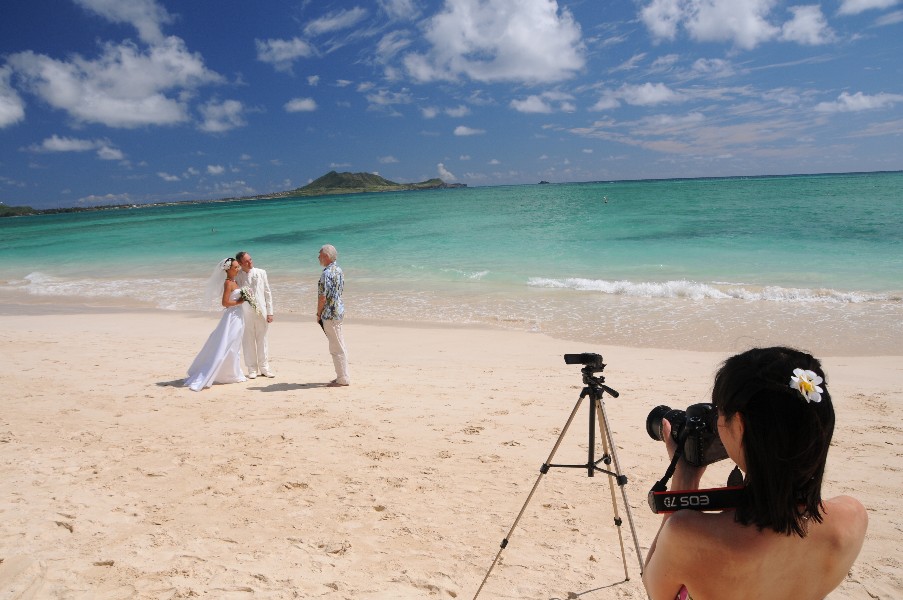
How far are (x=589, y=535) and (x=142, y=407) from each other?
16.7 ft

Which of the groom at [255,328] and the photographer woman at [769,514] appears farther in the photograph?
the groom at [255,328]

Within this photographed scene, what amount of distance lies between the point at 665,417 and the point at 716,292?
12.4m

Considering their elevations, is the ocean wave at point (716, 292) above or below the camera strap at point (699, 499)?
below

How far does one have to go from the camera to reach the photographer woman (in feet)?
4.22

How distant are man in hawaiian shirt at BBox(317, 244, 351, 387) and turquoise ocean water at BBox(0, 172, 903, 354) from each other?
436 cm

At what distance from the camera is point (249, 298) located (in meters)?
7.82

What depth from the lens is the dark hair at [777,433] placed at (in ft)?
4.21

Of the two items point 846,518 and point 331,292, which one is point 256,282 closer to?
point 331,292

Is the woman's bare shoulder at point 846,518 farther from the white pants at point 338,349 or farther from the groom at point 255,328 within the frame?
the groom at point 255,328

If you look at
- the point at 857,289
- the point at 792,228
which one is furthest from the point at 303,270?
the point at 792,228

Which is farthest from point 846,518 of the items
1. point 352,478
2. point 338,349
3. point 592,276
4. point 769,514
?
point 592,276

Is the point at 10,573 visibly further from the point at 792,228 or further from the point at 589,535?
the point at 792,228

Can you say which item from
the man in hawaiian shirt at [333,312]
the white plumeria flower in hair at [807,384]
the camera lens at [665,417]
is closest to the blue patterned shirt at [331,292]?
the man in hawaiian shirt at [333,312]

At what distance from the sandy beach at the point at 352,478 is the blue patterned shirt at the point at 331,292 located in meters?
0.97
